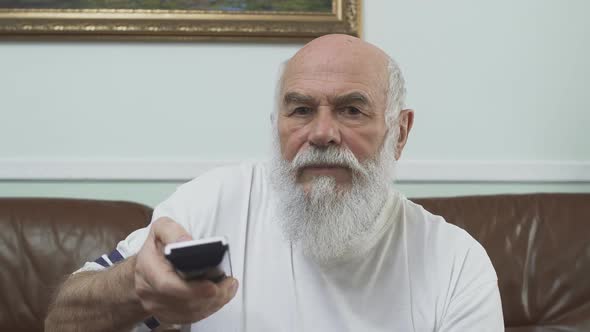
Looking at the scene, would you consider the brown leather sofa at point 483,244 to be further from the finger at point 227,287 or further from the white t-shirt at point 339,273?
the finger at point 227,287

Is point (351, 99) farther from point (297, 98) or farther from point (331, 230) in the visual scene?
point (331, 230)

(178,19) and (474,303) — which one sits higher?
(178,19)

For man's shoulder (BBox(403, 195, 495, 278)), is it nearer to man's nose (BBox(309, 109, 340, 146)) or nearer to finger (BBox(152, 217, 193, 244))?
man's nose (BBox(309, 109, 340, 146))

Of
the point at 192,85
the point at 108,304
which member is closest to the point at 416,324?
the point at 108,304

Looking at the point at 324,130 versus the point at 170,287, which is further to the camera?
the point at 324,130

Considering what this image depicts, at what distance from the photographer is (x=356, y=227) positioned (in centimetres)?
148

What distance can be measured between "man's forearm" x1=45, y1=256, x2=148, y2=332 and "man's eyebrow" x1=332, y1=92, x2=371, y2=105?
0.61m

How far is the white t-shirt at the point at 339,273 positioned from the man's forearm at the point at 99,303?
11 centimetres

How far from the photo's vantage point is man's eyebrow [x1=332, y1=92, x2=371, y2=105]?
1499mm

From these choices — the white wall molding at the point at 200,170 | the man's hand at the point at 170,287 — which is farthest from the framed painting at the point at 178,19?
the man's hand at the point at 170,287

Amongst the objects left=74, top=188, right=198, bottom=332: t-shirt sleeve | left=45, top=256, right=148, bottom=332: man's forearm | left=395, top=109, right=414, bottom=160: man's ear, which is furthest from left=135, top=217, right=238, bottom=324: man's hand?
left=395, top=109, right=414, bottom=160: man's ear

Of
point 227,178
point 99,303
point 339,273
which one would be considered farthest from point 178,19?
point 99,303

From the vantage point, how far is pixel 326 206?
4.78 feet

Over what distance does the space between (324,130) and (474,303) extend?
1.57 feet
